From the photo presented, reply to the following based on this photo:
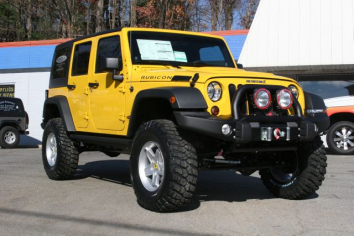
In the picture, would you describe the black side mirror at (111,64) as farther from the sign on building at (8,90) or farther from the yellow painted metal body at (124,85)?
the sign on building at (8,90)

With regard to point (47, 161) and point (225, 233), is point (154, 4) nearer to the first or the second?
point (47, 161)

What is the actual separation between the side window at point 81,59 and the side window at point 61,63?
0.28 m

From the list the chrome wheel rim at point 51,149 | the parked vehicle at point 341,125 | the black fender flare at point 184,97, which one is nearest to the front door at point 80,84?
the chrome wheel rim at point 51,149

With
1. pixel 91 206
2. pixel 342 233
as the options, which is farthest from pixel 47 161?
pixel 342 233

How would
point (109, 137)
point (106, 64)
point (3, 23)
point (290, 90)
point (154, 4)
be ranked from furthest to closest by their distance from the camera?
point (3, 23) → point (154, 4) → point (109, 137) → point (106, 64) → point (290, 90)

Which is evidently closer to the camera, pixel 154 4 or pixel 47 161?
pixel 47 161

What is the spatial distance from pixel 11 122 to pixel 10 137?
1.99ft

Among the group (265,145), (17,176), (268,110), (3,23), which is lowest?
(17,176)

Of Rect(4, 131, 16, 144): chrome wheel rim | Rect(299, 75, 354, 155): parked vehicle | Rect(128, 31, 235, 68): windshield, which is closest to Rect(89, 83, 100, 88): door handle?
Rect(128, 31, 235, 68): windshield

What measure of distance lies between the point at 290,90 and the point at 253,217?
148 cm

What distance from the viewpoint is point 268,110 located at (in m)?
5.22

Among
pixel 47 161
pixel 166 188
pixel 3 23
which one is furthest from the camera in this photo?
pixel 3 23

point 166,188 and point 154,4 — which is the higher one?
point 154,4

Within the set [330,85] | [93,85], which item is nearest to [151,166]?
[93,85]
